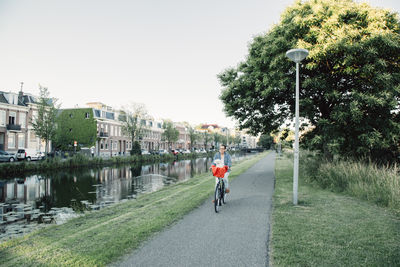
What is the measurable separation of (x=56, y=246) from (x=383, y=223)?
674 centimetres

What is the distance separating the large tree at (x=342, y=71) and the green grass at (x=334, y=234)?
164 inches

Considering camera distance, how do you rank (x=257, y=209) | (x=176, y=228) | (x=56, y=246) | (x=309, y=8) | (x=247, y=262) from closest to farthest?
(x=247, y=262), (x=56, y=246), (x=176, y=228), (x=257, y=209), (x=309, y=8)

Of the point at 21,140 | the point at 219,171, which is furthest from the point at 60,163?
the point at 219,171

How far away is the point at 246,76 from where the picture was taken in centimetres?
1397

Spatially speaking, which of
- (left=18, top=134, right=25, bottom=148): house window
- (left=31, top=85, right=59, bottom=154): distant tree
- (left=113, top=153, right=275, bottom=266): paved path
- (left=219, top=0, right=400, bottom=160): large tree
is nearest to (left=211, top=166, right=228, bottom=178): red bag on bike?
(left=113, top=153, right=275, bottom=266): paved path

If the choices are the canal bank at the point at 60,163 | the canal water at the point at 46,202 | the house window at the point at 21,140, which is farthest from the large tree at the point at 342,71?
the house window at the point at 21,140

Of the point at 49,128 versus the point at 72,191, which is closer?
the point at 72,191

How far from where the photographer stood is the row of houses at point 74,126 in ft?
118

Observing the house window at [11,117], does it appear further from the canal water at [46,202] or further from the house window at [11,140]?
the canal water at [46,202]

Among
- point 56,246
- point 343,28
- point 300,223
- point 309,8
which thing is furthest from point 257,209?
point 309,8

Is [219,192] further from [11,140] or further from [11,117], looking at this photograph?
[11,117]

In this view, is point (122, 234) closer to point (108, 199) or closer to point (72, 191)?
point (108, 199)

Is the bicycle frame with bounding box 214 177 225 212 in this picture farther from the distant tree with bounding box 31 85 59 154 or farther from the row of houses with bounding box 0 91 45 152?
the row of houses with bounding box 0 91 45 152

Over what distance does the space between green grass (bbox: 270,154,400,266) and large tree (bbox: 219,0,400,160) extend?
4170mm
